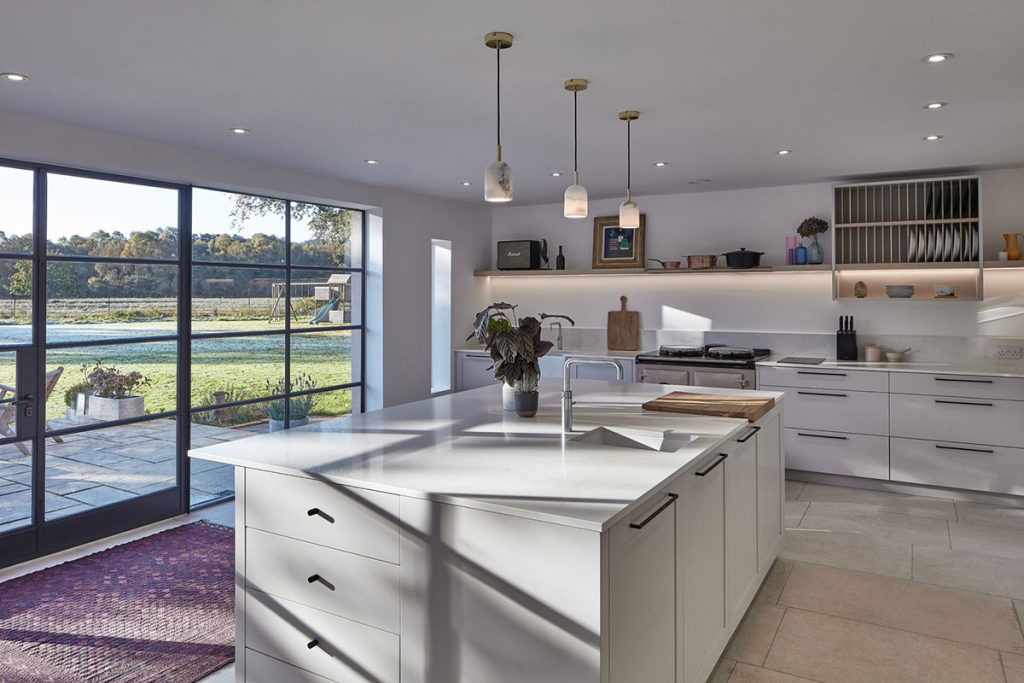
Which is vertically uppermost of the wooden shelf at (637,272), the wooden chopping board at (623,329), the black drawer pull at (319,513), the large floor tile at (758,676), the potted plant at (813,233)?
the potted plant at (813,233)

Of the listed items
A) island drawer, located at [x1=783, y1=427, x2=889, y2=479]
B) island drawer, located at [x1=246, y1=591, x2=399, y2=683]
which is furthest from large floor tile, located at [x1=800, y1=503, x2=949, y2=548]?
island drawer, located at [x1=246, y1=591, x2=399, y2=683]

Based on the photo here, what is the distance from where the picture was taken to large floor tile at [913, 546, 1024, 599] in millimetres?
3558

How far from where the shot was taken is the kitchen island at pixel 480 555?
5.98ft

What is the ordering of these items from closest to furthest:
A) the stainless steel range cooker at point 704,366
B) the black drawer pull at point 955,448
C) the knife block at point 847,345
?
the black drawer pull at point 955,448
the stainless steel range cooker at point 704,366
the knife block at point 847,345

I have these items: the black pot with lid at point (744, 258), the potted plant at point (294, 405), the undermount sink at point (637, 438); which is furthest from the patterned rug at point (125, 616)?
the black pot with lid at point (744, 258)

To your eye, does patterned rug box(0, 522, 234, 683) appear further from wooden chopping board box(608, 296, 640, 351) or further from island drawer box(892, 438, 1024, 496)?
island drawer box(892, 438, 1024, 496)

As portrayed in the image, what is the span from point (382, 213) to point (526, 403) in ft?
11.3

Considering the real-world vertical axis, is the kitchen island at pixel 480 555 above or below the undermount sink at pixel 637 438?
below

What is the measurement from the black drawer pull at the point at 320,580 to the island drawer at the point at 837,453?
4.27 m

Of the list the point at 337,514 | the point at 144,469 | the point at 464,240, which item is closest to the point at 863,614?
the point at 337,514

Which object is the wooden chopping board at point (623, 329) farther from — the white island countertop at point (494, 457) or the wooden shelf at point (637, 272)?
the white island countertop at point (494, 457)

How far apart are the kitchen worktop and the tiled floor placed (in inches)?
36.5

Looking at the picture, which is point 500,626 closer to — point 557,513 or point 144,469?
point 557,513

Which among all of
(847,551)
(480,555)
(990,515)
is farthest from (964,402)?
(480,555)
